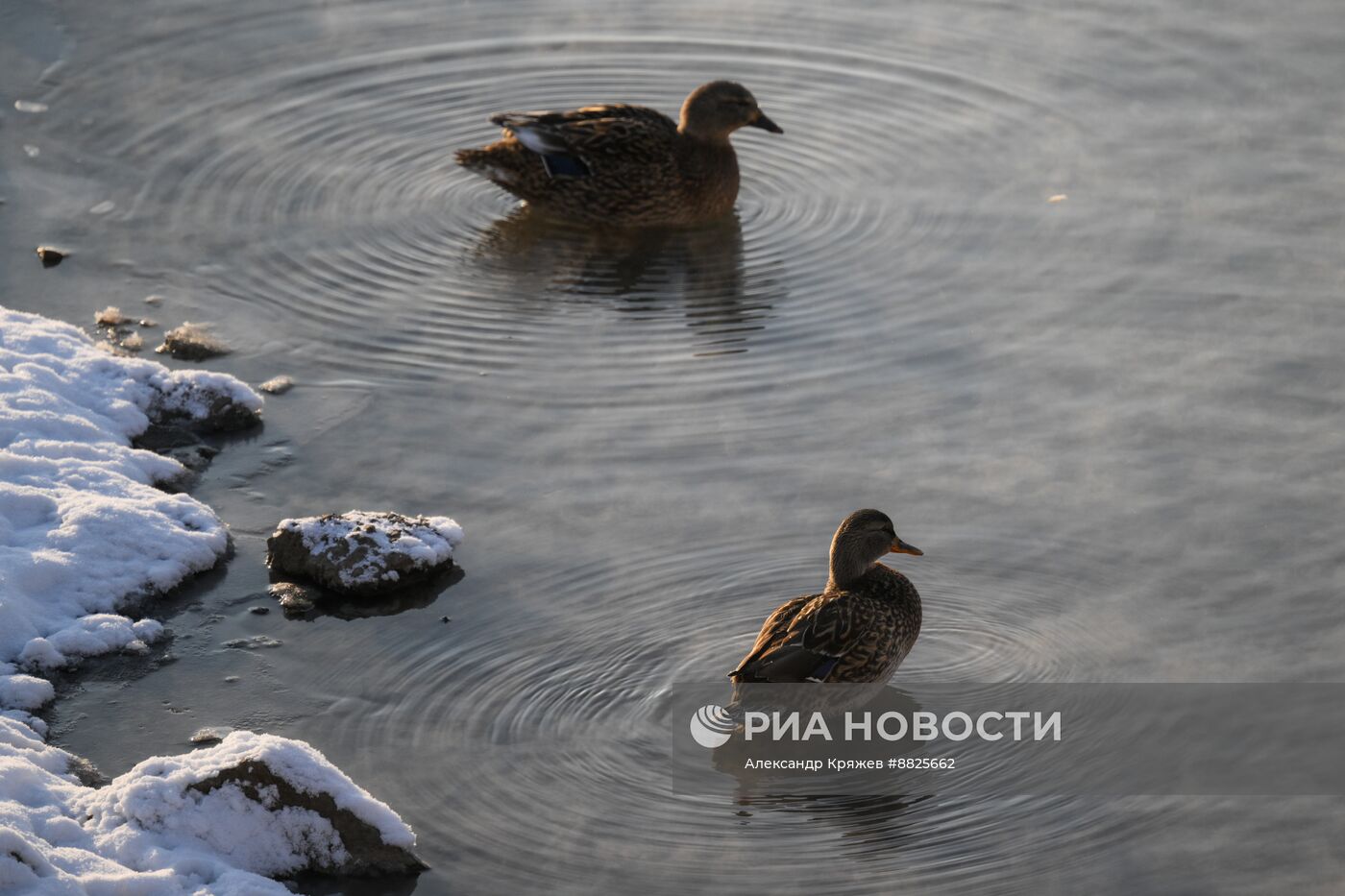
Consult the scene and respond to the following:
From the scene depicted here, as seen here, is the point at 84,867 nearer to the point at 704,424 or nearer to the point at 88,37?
Answer: the point at 704,424

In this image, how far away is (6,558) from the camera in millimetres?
7051

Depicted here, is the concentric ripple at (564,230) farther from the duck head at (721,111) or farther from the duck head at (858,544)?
the duck head at (858,544)

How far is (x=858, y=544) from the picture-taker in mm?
7055

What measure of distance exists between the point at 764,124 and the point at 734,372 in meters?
2.71

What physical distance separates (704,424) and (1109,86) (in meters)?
4.90

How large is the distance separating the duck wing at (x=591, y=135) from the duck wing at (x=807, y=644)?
16.1ft

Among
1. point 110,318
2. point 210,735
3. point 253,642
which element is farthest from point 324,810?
point 110,318

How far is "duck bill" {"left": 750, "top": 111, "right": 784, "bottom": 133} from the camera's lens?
37.2ft

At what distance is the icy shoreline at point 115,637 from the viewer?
5.63 m

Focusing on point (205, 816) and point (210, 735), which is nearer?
point (205, 816)

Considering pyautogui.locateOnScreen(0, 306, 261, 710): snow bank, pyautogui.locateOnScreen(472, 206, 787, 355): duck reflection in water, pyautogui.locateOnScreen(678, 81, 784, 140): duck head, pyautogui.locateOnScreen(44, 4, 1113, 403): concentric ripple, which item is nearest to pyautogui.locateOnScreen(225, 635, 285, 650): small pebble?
pyautogui.locateOnScreen(0, 306, 261, 710): snow bank

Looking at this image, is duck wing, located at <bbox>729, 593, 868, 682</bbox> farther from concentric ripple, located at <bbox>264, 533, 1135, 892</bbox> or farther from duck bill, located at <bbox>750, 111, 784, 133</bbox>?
duck bill, located at <bbox>750, 111, 784, 133</bbox>

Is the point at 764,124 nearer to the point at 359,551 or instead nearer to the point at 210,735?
the point at 359,551

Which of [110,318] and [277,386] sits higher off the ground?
[110,318]
